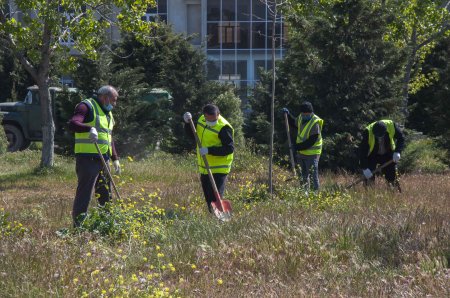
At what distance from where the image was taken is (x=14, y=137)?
23156 mm

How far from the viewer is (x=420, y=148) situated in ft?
57.0

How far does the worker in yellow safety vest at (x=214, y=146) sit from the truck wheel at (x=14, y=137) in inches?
577

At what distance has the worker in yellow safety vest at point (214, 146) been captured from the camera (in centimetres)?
922

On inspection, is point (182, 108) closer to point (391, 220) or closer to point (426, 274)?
point (391, 220)

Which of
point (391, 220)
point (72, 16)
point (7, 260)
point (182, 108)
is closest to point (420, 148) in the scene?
point (182, 108)

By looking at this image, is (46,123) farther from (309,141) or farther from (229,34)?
(229,34)

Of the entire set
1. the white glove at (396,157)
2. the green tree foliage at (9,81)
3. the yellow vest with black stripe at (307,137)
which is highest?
the green tree foliage at (9,81)

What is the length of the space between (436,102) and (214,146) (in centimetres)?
1247

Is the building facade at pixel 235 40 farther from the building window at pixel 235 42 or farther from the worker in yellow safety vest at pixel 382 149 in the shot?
the worker in yellow safety vest at pixel 382 149

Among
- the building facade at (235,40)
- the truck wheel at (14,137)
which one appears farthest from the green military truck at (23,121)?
the building facade at (235,40)

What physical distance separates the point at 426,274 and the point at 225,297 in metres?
1.63

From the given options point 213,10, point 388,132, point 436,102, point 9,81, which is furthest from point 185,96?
point 213,10

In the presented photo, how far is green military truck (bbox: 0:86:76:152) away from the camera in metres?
22.5

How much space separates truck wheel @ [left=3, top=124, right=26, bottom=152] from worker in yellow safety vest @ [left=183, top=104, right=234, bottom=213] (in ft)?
48.1
